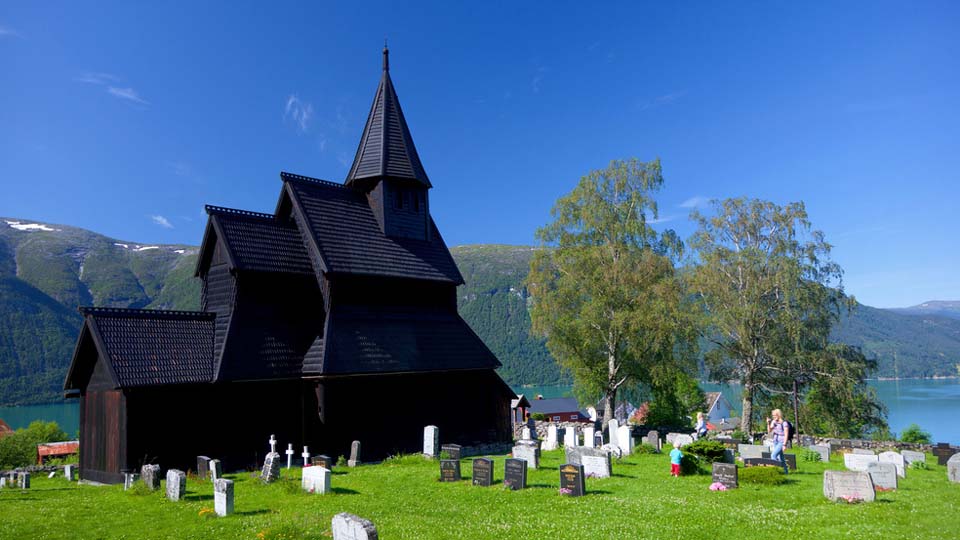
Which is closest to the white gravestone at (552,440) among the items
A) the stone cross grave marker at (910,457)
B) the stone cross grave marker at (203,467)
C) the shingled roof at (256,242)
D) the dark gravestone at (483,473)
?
the dark gravestone at (483,473)

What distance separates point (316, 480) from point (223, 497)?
2.78 meters

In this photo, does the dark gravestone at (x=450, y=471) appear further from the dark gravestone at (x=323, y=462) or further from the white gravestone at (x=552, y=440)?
the white gravestone at (x=552, y=440)

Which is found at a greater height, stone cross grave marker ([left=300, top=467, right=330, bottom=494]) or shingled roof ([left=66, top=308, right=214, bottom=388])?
shingled roof ([left=66, top=308, right=214, bottom=388])

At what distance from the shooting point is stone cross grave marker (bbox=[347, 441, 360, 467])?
19859mm

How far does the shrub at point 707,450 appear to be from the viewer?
17547 millimetres

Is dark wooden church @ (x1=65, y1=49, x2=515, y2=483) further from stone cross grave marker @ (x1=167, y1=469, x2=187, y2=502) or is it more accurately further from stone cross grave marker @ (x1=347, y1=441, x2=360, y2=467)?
stone cross grave marker @ (x1=167, y1=469, x2=187, y2=502)

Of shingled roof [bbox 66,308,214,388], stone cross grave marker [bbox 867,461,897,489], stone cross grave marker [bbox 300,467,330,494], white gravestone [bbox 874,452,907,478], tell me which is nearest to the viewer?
stone cross grave marker [bbox 300,467,330,494]

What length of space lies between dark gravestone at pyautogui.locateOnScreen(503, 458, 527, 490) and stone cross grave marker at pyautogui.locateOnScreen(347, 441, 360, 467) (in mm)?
6736

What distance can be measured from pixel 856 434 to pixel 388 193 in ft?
100

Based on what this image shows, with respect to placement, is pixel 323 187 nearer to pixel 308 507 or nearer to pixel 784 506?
pixel 308 507

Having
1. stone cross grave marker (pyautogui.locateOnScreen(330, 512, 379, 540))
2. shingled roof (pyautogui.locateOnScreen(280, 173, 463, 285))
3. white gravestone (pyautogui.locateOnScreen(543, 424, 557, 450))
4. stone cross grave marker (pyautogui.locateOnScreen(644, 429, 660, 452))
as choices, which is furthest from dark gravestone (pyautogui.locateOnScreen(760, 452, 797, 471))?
stone cross grave marker (pyautogui.locateOnScreen(330, 512, 379, 540))

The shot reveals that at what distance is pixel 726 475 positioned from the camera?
1467 centimetres

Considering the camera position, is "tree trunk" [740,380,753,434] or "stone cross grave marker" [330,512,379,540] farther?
"tree trunk" [740,380,753,434]

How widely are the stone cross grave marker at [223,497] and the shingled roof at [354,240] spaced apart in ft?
33.3
